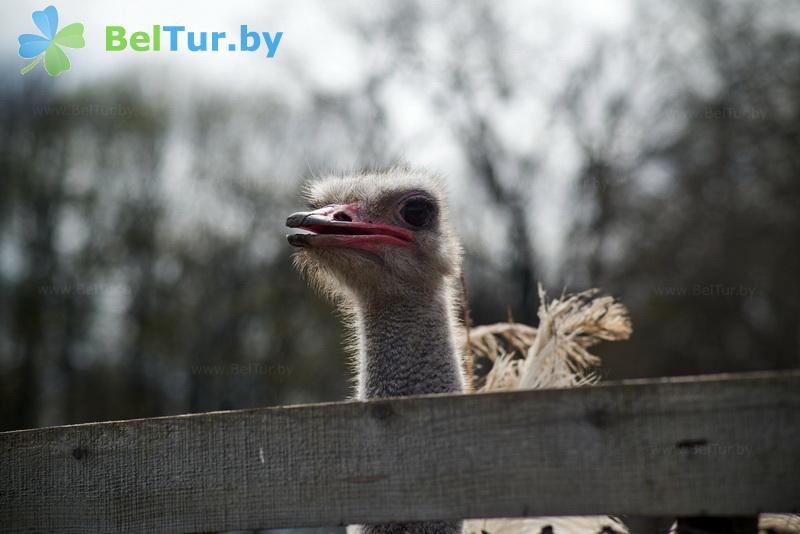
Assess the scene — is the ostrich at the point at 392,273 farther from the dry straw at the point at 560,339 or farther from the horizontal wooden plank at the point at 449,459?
the horizontal wooden plank at the point at 449,459

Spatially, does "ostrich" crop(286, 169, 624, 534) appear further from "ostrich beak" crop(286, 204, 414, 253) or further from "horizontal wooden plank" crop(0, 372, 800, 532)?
"horizontal wooden plank" crop(0, 372, 800, 532)

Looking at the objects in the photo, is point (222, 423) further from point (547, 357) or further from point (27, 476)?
point (547, 357)

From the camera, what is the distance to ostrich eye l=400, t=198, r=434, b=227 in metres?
3.62

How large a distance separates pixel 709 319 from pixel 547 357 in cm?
1974

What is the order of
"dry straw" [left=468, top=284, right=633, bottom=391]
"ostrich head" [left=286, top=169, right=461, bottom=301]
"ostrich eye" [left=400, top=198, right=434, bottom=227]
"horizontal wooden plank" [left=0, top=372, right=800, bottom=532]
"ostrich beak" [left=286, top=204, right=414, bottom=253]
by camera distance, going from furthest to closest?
"dry straw" [left=468, top=284, right=633, bottom=391] → "ostrich eye" [left=400, top=198, right=434, bottom=227] → "ostrich head" [left=286, top=169, right=461, bottom=301] → "ostrich beak" [left=286, top=204, right=414, bottom=253] → "horizontal wooden plank" [left=0, top=372, right=800, bottom=532]

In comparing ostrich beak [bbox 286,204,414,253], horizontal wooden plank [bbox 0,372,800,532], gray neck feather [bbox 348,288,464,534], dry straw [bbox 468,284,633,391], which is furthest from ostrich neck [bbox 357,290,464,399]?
horizontal wooden plank [bbox 0,372,800,532]

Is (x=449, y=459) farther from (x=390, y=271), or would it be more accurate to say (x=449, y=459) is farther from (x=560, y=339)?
(x=560, y=339)

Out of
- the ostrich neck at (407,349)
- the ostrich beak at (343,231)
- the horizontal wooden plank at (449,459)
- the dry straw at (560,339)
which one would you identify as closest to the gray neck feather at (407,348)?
the ostrich neck at (407,349)

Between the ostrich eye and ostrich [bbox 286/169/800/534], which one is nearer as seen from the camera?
ostrich [bbox 286/169/800/534]

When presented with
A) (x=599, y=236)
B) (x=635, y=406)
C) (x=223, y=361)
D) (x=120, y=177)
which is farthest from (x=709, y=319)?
(x=635, y=406)

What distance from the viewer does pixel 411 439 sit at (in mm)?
1830

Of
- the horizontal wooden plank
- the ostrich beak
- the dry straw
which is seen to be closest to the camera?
the horizontal wooden plank

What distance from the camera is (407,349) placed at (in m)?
3.27

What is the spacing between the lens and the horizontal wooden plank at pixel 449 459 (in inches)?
65.8
